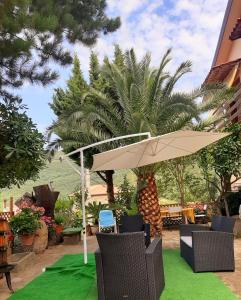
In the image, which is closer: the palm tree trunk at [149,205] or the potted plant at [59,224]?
the palm tree trunk at [149,205]

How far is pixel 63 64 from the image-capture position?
7250mm

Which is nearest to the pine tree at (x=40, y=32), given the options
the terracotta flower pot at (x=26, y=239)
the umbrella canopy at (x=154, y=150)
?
the umbrella canopy at (x=154, y=150)

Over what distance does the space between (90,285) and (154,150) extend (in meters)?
3.74

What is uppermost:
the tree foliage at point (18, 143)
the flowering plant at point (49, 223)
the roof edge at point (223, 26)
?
the roof edge at point (223, 26)

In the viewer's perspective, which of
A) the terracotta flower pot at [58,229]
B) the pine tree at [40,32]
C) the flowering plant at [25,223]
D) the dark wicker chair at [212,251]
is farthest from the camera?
the terracotta flower pot at [58,229]

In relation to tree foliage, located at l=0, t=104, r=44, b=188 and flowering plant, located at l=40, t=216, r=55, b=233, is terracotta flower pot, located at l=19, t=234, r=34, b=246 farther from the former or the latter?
tree foliage, located at l=0, t=104, r=44, b=188

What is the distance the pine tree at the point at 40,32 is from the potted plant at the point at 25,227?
429 centimetres

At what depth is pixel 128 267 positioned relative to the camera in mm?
4422

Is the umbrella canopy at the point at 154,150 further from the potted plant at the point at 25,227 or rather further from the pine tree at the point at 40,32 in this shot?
the potted plant at the point at 25,227

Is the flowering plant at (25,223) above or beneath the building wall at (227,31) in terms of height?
beneath

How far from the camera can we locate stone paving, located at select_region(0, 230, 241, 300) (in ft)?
18.2

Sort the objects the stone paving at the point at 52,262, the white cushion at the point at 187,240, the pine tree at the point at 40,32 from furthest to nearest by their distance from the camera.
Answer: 1. the white cushion at the point at 187,240
2. the pine tree at the point at 40,32
3. the stone paving at the point at 52,262

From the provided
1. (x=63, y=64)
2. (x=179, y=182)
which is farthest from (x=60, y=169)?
(x=63, y=64)

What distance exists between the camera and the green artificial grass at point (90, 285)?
492cm
